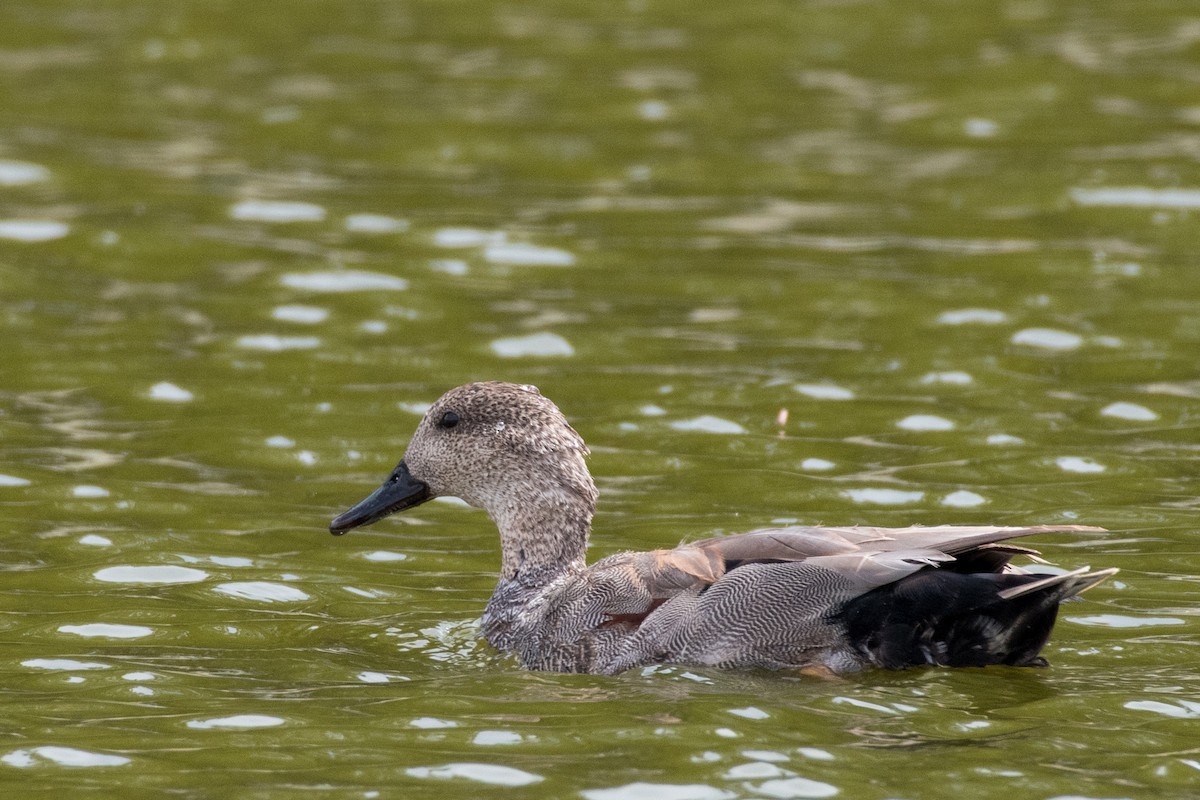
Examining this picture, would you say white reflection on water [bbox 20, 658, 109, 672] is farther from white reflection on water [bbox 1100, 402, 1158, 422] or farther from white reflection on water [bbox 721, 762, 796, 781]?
white reflection on water [bbox 1100, 402, 1158, 422]

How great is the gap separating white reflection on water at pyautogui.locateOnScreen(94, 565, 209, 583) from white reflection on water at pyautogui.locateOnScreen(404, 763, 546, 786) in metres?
2.72

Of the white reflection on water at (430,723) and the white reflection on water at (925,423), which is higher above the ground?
the white reflection on water at (925,423)

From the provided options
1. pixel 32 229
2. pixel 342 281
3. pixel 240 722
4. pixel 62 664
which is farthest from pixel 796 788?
pixel 32 229

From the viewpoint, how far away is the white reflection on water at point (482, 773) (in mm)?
5930

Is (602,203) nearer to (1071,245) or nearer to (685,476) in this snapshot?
(1071,245)

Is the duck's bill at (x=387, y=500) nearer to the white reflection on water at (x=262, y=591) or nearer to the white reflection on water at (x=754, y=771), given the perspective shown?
the white reflection on water at (x=262, y=591)

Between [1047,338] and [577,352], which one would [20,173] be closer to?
[577,352]

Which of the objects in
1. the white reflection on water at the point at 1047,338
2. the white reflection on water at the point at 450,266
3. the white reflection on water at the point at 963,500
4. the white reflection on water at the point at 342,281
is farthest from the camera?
the white reflection on water at the point at 450,266

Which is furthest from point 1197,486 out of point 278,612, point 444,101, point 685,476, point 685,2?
point 685,2

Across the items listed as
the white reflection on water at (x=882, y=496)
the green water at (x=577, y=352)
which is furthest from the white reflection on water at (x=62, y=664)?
the white reflection on water at (x=882, y=496)

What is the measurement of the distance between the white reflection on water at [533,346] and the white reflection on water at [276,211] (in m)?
2.70

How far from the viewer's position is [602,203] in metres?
14.7

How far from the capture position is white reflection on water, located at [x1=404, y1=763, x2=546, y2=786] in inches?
233

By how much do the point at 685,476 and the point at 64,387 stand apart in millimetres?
3385
